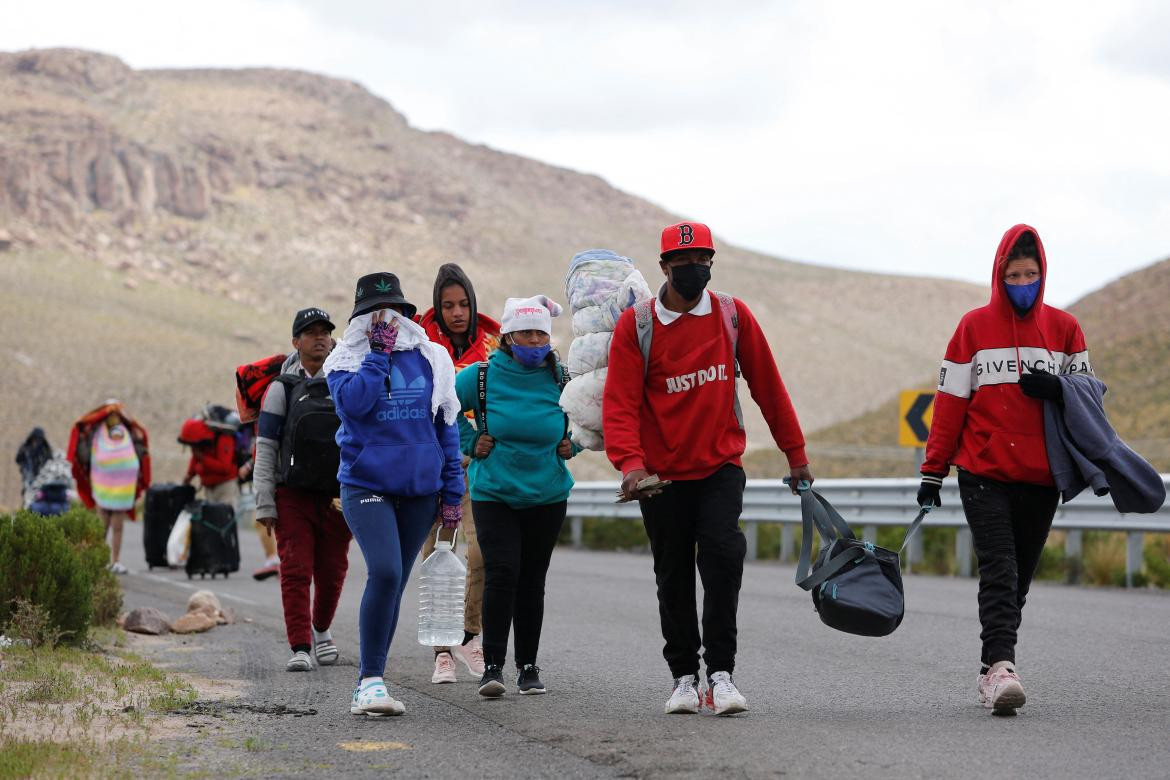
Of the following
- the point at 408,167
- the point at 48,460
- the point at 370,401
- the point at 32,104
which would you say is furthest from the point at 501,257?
the point at 370,401

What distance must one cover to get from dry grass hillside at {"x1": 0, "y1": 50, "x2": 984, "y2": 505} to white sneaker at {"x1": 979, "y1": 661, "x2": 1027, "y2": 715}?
6370 centimetres

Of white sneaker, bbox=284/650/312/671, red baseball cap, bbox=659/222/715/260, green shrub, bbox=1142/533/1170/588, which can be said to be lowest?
white sneaker, bbox=284/650/312/671

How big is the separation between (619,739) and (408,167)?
17589cm

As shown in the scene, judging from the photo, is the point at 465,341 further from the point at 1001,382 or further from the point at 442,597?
the point at 1001,382

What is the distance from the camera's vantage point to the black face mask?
696 cm

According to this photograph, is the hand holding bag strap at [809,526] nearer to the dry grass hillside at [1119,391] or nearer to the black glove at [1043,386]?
the black glove at [1043,386]

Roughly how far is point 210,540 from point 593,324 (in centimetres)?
1071

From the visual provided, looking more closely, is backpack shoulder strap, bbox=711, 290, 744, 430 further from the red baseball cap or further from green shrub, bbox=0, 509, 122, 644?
green shrub, bbox=0, 509, 122, 644

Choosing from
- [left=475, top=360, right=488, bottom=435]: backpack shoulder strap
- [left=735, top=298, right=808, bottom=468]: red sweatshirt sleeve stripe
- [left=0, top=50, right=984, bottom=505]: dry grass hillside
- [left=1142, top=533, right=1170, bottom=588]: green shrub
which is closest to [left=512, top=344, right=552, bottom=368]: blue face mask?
[left=475, top=360, right=488, bottom=435]: backpack shoulder strap

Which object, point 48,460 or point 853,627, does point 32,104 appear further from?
point 853,627

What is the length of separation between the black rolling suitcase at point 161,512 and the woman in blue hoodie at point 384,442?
1092 cm

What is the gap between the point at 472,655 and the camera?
8.85 metres

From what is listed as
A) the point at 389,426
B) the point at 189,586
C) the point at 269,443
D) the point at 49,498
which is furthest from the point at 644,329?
the point at 49,498

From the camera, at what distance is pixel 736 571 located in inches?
278
